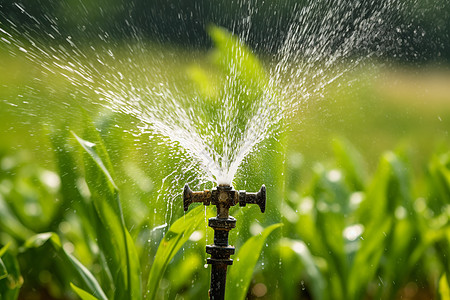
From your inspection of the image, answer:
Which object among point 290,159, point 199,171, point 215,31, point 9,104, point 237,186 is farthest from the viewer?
point 9,104

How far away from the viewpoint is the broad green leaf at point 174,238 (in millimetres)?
1122

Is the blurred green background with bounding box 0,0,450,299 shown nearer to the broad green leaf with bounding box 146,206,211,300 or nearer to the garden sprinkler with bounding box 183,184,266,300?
the broad green leaf with bounding box 146,206,211,300

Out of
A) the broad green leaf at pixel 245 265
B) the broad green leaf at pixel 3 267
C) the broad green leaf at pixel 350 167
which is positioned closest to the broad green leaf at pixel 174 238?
the broad green leaf at pixel 245 265

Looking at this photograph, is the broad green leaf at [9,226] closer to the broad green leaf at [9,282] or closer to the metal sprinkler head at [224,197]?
the broad green leaf at [9,282]

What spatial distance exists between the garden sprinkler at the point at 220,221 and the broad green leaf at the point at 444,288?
3.23 ft

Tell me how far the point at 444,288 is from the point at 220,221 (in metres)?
1.05

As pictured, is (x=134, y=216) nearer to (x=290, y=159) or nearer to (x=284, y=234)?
(x=284, y=234)

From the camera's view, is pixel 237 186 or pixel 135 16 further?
pixel 135 16

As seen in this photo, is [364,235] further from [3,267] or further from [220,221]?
[3,267]

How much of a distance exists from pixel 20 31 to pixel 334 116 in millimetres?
3481

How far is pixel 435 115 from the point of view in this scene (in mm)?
6543

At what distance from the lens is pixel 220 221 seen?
0.90 metres

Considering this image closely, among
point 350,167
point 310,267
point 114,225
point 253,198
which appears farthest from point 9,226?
point 350,167

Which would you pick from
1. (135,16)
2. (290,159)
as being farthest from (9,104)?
(135,16)
